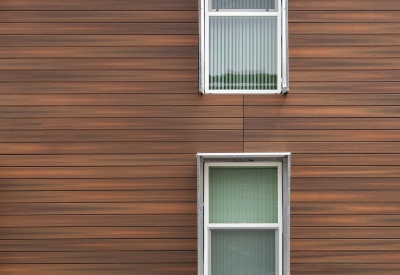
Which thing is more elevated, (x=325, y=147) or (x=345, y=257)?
(x=325, y=147)

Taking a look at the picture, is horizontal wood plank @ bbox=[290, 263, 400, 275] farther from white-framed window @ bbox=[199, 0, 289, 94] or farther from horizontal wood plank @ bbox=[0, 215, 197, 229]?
white-framed window @ bbox=[199, 0, 289, 94]

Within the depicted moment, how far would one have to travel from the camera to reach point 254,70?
413 centimetres

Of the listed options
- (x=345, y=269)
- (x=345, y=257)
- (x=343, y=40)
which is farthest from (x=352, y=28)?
(x=345, y=269)

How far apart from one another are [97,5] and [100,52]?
1.36 ft

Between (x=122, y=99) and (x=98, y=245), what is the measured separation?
128cm

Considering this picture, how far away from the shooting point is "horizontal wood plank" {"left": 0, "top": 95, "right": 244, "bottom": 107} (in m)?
4.05

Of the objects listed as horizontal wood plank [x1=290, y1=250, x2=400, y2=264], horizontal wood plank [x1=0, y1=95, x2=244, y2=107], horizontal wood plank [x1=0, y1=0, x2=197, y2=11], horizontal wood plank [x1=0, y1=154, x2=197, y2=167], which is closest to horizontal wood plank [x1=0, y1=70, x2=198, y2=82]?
horizontal wood plank [x1=0, y1=95, x2=244, y2=107]

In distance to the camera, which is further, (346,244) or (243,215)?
(243,215)

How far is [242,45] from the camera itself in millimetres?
4141

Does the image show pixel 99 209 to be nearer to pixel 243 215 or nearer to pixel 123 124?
pixel 123 124

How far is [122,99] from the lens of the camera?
407cm

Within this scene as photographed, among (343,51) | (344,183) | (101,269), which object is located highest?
(343,51)

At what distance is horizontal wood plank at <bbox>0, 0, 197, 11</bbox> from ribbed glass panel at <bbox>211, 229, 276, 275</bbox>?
2022 mm

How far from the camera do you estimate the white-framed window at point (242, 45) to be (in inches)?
162
